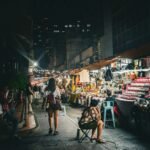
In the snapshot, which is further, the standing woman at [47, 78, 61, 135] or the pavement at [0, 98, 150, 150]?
the standing woman at [47, 78, 61, 135]

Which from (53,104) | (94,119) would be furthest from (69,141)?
(53,104)

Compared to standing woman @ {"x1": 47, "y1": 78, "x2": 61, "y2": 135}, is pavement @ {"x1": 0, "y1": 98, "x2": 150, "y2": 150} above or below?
below

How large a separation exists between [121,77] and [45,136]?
418 inches

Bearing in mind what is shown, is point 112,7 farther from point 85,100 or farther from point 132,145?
point 132,145

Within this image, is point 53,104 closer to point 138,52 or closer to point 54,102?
point 54,102

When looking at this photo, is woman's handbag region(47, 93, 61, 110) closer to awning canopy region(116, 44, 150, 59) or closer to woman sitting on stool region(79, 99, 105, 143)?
woman sitting on stool region(79, 99, 105, 143)

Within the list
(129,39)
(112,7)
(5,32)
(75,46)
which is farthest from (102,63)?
(75,46)

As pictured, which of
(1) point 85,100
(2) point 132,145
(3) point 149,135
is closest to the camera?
(2) point 132,145

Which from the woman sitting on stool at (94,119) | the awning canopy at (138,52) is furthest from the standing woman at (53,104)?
the awning canopy at (138,52)

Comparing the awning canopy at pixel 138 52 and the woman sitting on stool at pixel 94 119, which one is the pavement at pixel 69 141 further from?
the awning canopy at pixel 138 52

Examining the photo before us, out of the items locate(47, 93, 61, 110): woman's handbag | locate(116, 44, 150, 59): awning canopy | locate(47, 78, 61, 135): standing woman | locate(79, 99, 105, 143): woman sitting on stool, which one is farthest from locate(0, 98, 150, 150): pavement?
locate(116, 44, 150, 59): awning canopy

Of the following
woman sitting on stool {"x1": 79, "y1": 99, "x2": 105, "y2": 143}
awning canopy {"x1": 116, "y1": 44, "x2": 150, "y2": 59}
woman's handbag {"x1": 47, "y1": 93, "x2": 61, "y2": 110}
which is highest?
awning canopy {"x1": 116, "y1": 44, "x2": 150, "y2": 59}

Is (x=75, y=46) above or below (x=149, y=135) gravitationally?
above

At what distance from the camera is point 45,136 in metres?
11.8
